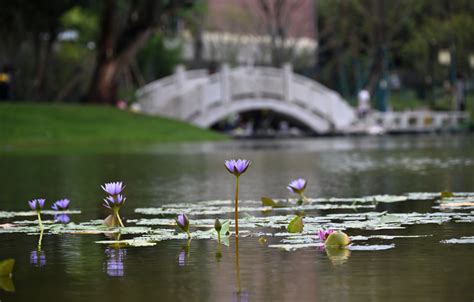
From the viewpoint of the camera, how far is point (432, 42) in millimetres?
73500

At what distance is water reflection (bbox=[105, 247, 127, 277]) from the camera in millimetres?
8148

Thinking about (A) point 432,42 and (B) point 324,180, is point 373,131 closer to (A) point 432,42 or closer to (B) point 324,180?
(A) point 432,42

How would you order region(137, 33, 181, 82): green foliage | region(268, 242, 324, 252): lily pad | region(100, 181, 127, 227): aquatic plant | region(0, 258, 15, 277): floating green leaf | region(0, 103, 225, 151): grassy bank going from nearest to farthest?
region(0, 258, 15, 277): floating green leaf
region(268, 242, 324, 252): lily pad
region(100, 181, 127, 227): aquatic plant
region(0, 103, 225, 151): grassy bank
region(137, 33, 181, 82): green foliage

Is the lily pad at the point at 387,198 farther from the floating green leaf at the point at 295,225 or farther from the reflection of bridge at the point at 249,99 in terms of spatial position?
the reflection of bridge at the point at 249,99

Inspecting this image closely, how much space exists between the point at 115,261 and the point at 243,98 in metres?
47.8

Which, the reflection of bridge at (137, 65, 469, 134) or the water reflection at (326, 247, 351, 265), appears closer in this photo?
the water reflection at (326, 247, 351, 265)

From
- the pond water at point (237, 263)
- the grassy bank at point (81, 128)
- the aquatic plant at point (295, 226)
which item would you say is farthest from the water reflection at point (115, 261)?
the grassy bank at point (81, 128)

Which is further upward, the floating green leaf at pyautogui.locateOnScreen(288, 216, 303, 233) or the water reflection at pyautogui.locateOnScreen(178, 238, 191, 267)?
the floating green leaf at pyautogui.locateOnScreen(288, 216, 303, 233)

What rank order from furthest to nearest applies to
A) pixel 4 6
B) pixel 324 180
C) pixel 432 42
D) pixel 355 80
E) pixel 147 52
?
pixel 355 80 < pixel 432 42 < pixel 147 52 < pixel 4 6 < pixel 324 180

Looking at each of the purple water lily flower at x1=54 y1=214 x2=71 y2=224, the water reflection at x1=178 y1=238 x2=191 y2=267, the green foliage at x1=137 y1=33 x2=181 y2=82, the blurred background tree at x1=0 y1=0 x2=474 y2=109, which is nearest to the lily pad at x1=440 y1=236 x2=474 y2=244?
the water reflection at x1=178 y1=238 x2=191 y2=267

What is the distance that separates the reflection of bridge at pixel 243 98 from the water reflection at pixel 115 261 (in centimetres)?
4479

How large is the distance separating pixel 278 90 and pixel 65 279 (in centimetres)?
4928

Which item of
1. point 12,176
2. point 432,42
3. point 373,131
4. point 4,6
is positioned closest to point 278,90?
point 373,131

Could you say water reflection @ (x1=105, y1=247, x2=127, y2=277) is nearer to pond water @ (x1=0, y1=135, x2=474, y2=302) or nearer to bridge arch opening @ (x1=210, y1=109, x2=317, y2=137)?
pond water @ (x1=0, y1=135, x2=474, y2=302)
